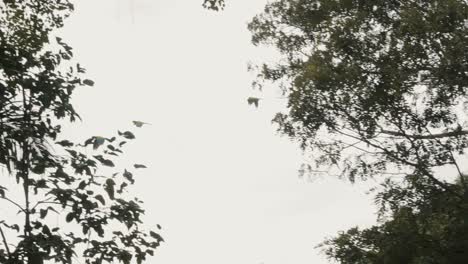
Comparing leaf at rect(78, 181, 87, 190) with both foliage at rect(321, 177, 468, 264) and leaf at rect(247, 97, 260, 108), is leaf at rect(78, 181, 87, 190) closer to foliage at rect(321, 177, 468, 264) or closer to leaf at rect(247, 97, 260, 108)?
leaf at rect(247, 97, 260, 108)

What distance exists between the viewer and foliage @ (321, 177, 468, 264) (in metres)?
7.91

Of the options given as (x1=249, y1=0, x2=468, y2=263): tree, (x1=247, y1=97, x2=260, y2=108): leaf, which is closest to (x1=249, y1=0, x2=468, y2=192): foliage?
(x1=249, y1=0, x2=468, y2=263): tree

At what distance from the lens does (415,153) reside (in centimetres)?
845

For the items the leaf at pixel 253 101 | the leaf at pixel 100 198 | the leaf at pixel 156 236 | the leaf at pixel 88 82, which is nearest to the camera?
the leaf at pixel 100 198

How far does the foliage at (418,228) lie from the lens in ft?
26.0

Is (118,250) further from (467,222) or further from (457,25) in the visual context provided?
(467,222)

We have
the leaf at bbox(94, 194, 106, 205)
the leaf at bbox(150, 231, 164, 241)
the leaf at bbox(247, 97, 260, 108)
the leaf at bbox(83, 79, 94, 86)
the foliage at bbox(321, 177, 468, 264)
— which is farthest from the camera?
the foliage at bbox(321, 177, 468, 264)

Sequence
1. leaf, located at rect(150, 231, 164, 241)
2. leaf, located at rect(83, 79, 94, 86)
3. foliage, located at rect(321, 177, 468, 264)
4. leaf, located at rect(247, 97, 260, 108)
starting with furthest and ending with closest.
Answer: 1. foliage, located at rect(321, 177, 468, 264)
2. leaf, located at rect(247, 97, 260, 108)
3. leaf, located at rect(83, 79, 94, 86)
4. leaf, located at rect(150, 231, 164, 241)

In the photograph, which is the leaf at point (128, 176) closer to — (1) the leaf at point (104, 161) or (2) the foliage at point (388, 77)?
(1) the leaf at point (104, 161)

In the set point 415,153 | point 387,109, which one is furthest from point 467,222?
point 387,109

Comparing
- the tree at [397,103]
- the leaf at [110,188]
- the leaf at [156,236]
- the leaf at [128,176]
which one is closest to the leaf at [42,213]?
the leaf at [110,188]

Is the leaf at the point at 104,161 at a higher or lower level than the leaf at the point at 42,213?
higher

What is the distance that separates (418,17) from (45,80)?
6.35 metres

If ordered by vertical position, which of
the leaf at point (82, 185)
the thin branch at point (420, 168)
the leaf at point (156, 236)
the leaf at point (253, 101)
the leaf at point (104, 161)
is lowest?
the leaf at point (156, 236)
